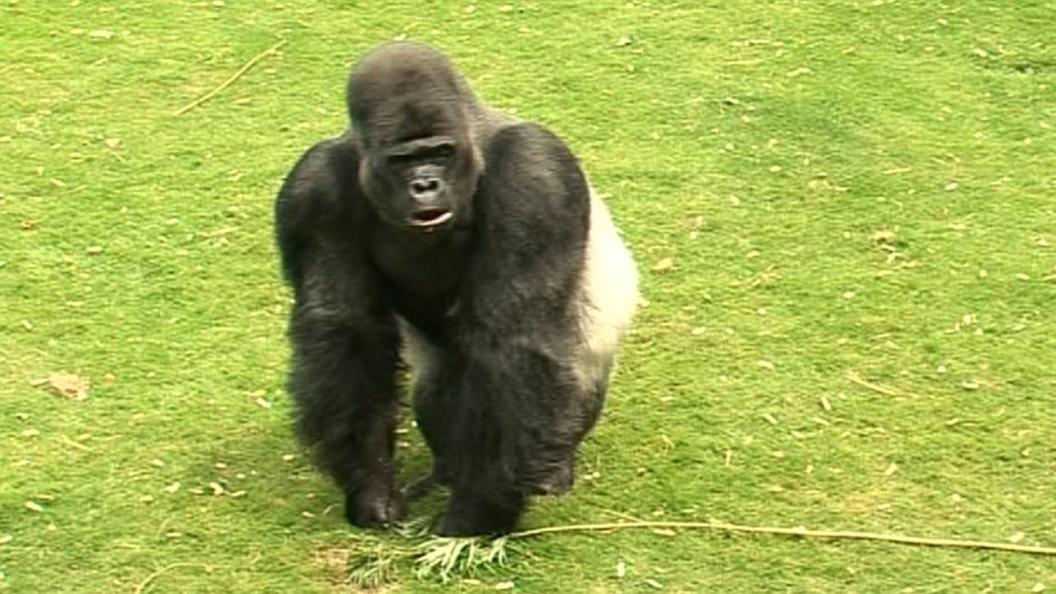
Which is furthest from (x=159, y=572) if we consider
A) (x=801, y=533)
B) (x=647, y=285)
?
(x=647, y=285)


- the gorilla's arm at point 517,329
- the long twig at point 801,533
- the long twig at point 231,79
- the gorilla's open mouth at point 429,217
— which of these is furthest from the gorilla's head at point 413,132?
the long twig at point 231,79

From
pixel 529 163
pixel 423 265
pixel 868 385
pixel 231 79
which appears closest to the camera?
pixel 529 163

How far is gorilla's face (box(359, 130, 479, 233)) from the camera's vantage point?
3.72 metres

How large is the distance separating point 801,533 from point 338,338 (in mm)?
971

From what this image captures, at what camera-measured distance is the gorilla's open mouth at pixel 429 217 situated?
3734 mm

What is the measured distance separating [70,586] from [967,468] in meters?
1.79

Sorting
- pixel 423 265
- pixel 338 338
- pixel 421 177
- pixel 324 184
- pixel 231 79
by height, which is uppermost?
pixel 421 177

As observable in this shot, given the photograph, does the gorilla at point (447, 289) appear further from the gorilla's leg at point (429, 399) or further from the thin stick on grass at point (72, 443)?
the thin stick on grass at point (72, 443)

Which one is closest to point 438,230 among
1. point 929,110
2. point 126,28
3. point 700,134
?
point 700,134

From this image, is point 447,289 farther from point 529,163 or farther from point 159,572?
point 159,572

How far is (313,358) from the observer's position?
13.2 feet

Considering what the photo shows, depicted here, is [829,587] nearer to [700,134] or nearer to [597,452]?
[597,452]

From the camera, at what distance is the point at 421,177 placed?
3.72 m

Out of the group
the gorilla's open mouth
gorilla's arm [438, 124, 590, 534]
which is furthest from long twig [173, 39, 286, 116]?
the gorilla's open mouth
